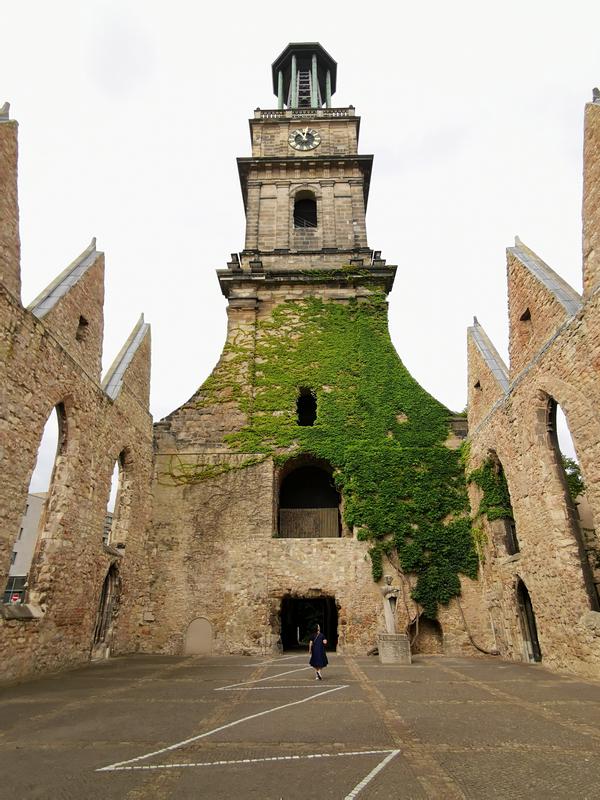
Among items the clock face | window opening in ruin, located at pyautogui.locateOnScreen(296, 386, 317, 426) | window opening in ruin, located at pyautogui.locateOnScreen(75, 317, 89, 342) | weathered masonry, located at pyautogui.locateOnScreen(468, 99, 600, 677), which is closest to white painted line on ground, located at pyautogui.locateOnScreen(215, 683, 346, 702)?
weathered masonry, located at pyautogui.locateOnScreen(468, 99, 600, 677)

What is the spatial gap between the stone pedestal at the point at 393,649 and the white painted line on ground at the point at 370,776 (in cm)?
784

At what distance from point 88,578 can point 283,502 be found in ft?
27.4

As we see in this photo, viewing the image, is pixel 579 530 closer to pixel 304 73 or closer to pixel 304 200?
pixel 304 200

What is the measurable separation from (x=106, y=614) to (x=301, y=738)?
30.6 feet

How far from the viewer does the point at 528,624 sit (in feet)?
37.8

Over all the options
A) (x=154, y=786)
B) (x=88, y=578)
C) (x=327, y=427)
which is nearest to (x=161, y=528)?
(x=88, y=578)

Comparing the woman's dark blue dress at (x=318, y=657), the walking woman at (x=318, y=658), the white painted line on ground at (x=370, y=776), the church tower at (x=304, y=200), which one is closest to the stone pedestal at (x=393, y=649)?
the walking woman at (x=318, y=658)

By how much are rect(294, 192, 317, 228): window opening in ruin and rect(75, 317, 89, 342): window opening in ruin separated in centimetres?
1433

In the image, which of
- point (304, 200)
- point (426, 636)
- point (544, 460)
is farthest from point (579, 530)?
point (304, 200)

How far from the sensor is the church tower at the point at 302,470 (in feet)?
44.9

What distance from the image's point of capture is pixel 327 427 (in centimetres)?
1617

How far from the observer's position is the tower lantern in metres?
29.1

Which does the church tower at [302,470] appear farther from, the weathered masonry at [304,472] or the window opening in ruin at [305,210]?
the window opening in ruin at [305,210]

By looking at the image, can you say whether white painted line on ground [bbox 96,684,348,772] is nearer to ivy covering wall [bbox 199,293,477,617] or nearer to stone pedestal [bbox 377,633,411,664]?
stone pedestal [bbox 377,633,411,664]
